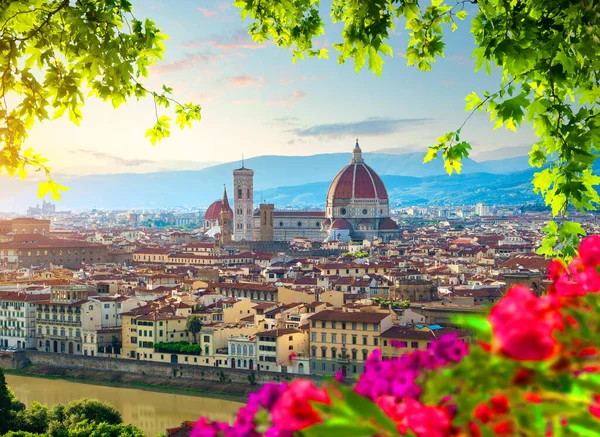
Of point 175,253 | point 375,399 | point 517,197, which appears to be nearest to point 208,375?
point 375,399

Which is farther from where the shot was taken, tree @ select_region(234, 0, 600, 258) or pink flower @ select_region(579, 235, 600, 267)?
tree @ select_region(234, 0, 600, 258)

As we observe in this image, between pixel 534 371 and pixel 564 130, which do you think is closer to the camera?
pixel 534 371

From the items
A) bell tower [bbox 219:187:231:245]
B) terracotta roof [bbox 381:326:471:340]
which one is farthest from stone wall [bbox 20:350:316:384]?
bell tower [bbox 219:187:231:245]

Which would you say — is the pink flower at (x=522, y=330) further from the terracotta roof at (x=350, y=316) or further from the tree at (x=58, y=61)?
the terracotta roof at (x=350, y=316)

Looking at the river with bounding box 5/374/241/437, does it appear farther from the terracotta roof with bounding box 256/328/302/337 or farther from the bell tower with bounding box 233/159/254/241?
the bell tower with bounding box 233/159/254/241

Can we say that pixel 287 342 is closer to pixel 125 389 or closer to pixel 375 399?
pixel 125 389

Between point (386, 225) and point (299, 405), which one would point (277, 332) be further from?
point (386, 225)
